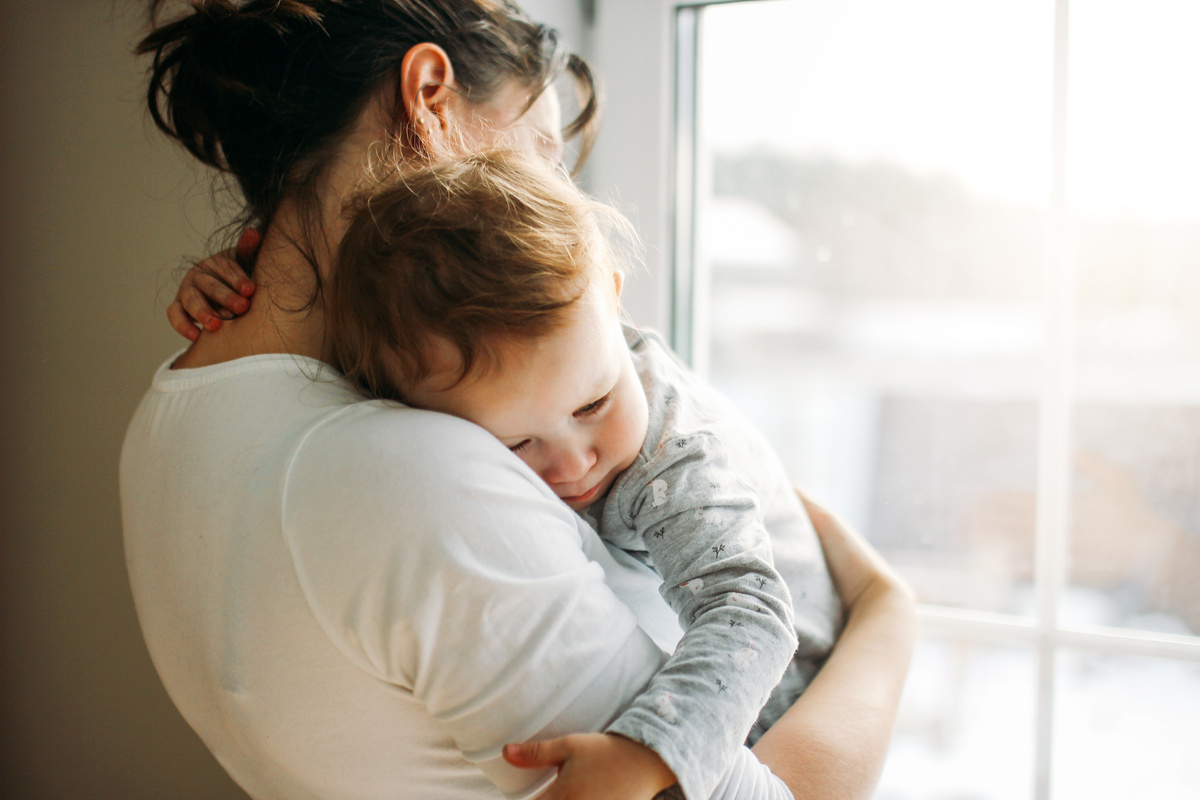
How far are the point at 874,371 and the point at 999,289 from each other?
218mm

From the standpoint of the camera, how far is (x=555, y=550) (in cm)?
56

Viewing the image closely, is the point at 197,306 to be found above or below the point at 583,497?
above

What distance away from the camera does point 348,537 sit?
1.68 feet

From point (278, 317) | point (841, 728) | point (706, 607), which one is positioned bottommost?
point (841, 728)

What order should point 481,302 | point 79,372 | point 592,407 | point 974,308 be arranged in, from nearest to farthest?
point 481,302
point 592,407
point 79,372
point 974,308

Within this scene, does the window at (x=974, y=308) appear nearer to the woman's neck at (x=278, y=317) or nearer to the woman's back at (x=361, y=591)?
the woman's neck at (x=278, y=317)

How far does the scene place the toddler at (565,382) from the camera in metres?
0.58

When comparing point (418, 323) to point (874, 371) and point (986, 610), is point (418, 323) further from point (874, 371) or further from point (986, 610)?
point (986, 610)

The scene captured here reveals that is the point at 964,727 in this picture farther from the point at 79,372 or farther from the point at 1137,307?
the point at 79,372

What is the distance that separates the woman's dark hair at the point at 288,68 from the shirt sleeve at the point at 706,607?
0.43m

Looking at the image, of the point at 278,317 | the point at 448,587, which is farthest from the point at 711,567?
the point at 278,317

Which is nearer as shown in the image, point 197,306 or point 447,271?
point 447,271

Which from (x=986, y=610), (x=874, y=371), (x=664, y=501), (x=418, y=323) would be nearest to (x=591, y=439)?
(x=664, y=501)

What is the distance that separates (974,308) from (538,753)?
1001mm
